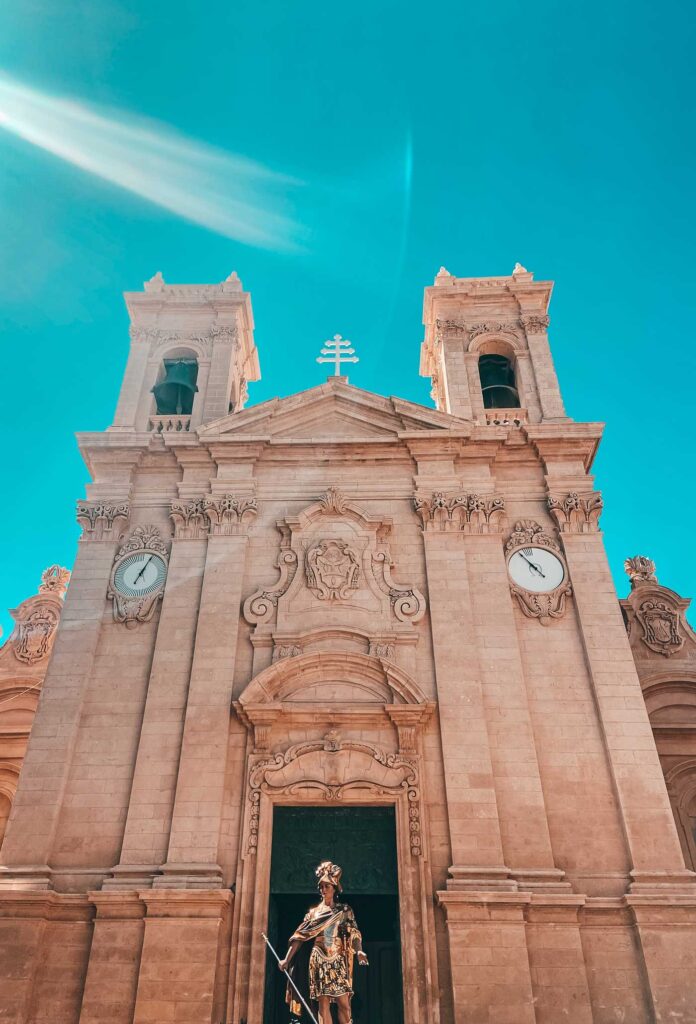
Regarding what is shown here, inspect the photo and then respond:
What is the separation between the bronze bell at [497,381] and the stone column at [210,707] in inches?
264

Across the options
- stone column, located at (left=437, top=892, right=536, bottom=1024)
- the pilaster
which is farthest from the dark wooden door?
the pilaster

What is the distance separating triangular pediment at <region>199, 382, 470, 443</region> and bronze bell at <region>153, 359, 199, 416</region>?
2.45 meters

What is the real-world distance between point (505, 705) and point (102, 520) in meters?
8.51

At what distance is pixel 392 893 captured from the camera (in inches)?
471

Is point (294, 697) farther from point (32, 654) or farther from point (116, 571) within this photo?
point (32, 654)

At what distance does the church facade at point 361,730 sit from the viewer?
448 inches

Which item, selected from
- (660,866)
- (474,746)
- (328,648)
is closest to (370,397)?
(328,648)

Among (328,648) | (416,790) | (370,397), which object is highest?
(370,397)

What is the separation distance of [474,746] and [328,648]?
9.79 ft

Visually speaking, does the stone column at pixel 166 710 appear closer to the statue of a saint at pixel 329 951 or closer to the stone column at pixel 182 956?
→ the stone column at pixel 182 956

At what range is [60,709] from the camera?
535 inches

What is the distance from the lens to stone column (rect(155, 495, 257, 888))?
39.8ft

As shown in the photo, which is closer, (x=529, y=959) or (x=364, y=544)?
(x=529, y=959)

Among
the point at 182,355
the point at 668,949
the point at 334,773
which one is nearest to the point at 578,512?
the point at 334,773
